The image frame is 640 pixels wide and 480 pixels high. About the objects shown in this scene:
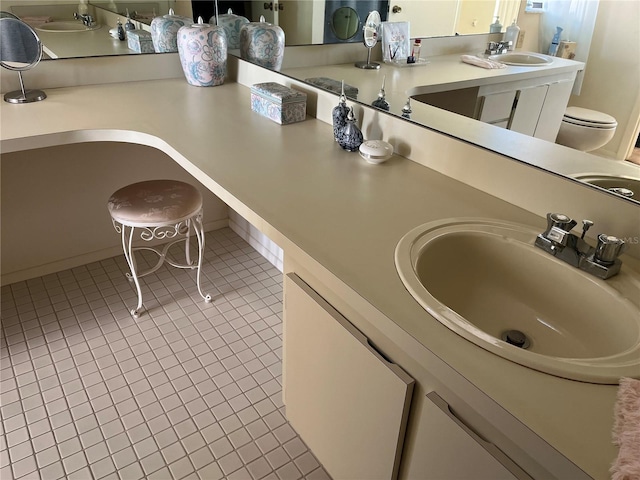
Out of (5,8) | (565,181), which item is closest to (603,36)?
(565,181)

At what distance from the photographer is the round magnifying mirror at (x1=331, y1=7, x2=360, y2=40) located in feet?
5.57

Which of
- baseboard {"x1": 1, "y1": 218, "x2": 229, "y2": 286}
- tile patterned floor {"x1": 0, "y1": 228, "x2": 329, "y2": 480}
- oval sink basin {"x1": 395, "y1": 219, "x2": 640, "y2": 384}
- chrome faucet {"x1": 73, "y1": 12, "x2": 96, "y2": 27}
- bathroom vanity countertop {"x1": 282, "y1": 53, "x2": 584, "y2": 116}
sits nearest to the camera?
oval sink basin {"x1": 395, "y1": 219, "x2": 640, "y2": 384}

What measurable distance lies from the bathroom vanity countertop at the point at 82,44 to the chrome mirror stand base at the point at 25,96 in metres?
0.19

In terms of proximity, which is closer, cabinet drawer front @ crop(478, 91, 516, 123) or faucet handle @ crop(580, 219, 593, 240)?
faucet handle @ crop(580, 219, 593, 240)

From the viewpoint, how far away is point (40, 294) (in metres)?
2.31

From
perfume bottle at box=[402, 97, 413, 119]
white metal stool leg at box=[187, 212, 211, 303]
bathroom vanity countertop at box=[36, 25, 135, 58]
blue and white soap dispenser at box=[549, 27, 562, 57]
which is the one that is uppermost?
blue and white soap dispenser at box=[549, 27, 562, 57]

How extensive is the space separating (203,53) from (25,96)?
0.70 metres

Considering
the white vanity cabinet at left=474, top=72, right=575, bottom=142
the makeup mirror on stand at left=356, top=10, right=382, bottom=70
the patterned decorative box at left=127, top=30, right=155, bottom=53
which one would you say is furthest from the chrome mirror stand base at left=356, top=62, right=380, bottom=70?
the patterned decorative box at left=127, top=30, right=155, bottom=53

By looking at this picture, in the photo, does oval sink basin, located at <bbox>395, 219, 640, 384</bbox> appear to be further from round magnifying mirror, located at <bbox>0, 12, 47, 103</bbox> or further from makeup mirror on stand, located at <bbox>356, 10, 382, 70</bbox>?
round magnifying mirror, located at <bbox>0, 12, 47, 103</bbox>

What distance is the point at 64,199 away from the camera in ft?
7.68

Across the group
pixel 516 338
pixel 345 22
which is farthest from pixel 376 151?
pixel 516 338

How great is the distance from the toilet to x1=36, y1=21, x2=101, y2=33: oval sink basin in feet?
6.29

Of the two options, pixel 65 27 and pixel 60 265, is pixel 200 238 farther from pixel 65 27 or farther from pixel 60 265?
pixel 65 27

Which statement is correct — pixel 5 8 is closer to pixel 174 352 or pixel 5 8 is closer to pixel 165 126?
pixel 165 126
